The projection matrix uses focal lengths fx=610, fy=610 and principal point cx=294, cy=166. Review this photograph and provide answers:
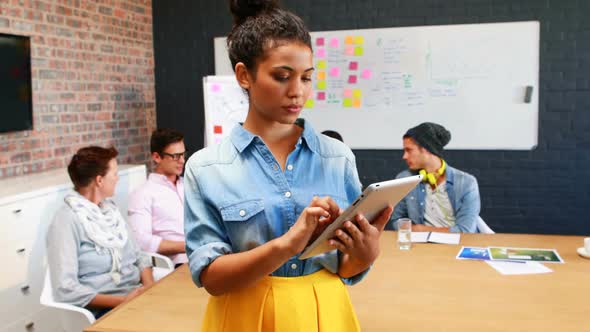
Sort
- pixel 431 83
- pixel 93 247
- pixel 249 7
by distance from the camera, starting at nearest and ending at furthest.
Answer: pixel 249 7 < pixel 93 247 < pixel 431 83

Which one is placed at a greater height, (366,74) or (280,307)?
(366,74)

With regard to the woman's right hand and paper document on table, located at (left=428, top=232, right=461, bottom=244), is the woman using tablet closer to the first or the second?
the woman's right hand

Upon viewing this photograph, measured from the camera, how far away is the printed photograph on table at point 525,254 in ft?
8.61

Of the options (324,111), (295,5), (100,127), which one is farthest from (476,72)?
(100,127)

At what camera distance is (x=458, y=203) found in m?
3.45

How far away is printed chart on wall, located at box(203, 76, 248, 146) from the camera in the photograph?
425 centimetres

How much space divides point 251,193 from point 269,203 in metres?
0.04

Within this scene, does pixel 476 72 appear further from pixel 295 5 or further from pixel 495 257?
pixel 495 257

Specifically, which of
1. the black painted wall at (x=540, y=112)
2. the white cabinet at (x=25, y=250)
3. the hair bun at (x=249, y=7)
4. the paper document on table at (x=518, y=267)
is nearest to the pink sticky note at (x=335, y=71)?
the black painted wall at (x=540, y=112)

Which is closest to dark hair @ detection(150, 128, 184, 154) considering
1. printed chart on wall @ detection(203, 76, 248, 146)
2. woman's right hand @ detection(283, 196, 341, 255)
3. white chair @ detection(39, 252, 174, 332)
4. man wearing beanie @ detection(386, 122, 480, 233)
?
printed chart on wall @ detection(203, 76, 248, 146)

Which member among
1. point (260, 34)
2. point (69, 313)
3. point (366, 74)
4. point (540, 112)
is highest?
point (366, 74)

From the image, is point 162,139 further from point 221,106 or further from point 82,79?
point 82,79

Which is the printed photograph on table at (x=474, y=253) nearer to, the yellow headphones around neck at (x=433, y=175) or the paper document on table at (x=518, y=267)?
the paper document on table at (x=518, y=267)

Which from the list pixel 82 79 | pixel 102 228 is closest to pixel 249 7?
pixel 102 228
